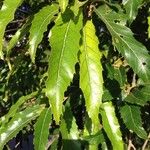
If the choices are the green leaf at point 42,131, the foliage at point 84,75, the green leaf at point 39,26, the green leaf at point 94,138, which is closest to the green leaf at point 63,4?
the foliage at point 84,75

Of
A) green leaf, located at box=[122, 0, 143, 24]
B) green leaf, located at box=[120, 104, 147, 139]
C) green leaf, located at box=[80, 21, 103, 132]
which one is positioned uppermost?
green leaf, located at box=[122, 0, 143, 24]

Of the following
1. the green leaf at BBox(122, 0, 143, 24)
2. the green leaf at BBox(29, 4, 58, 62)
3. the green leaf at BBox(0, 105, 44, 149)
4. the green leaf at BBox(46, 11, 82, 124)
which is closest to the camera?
the green leaf at BBox(46, 11, 82, 124)

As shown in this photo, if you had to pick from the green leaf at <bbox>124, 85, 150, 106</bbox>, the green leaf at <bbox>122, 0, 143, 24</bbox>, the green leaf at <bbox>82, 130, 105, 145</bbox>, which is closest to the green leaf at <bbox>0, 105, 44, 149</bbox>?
the green leaf at <bbox>82, 130, 105, 145</bbox>

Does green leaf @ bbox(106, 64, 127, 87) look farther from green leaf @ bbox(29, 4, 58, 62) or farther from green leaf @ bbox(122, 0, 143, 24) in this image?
green leaf @ bbox(29, 4, 58, 62)

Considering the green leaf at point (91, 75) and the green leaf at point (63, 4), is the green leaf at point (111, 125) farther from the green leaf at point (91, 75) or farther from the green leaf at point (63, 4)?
the green leaf at point (63, 4)

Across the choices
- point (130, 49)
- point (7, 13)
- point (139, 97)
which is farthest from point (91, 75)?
A: point (139, 97)

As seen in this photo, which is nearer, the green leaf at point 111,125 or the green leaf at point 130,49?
the green leaf at point 130,49

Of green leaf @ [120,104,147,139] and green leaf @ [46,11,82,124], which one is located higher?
green leaf @ [46,11,82,124]

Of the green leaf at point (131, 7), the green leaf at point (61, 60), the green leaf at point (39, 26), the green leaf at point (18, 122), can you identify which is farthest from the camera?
the green leaf at point (18, 122)
